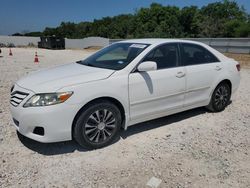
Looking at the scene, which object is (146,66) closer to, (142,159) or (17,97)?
(142,159)

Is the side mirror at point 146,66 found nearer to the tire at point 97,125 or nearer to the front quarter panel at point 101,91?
the front quarter panel at point 101,91

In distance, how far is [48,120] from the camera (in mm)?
3602

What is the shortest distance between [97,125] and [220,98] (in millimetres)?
3050

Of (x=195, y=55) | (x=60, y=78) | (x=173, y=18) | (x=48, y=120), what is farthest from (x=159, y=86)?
(x=173, y=18)

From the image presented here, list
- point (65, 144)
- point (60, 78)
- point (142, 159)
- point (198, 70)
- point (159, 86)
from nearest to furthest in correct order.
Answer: point (142, 159), point (60, 78), point (65, 144), point (159, 86), point (198, 70)

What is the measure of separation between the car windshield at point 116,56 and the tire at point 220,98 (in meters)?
1.98

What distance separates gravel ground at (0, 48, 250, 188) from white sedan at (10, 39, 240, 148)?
0.30 m

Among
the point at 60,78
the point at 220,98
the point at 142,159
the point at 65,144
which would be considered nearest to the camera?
the point at 142,159

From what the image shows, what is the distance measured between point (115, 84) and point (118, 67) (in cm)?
39

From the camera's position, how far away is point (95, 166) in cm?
361

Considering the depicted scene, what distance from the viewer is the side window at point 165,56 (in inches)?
183

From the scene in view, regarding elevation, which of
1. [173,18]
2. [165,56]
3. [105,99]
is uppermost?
[173,18]

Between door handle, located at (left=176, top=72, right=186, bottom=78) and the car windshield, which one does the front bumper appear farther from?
door handle, located at (left=176, top=72, right=186, bottom=78)

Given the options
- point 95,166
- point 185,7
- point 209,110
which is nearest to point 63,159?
point 95,166
